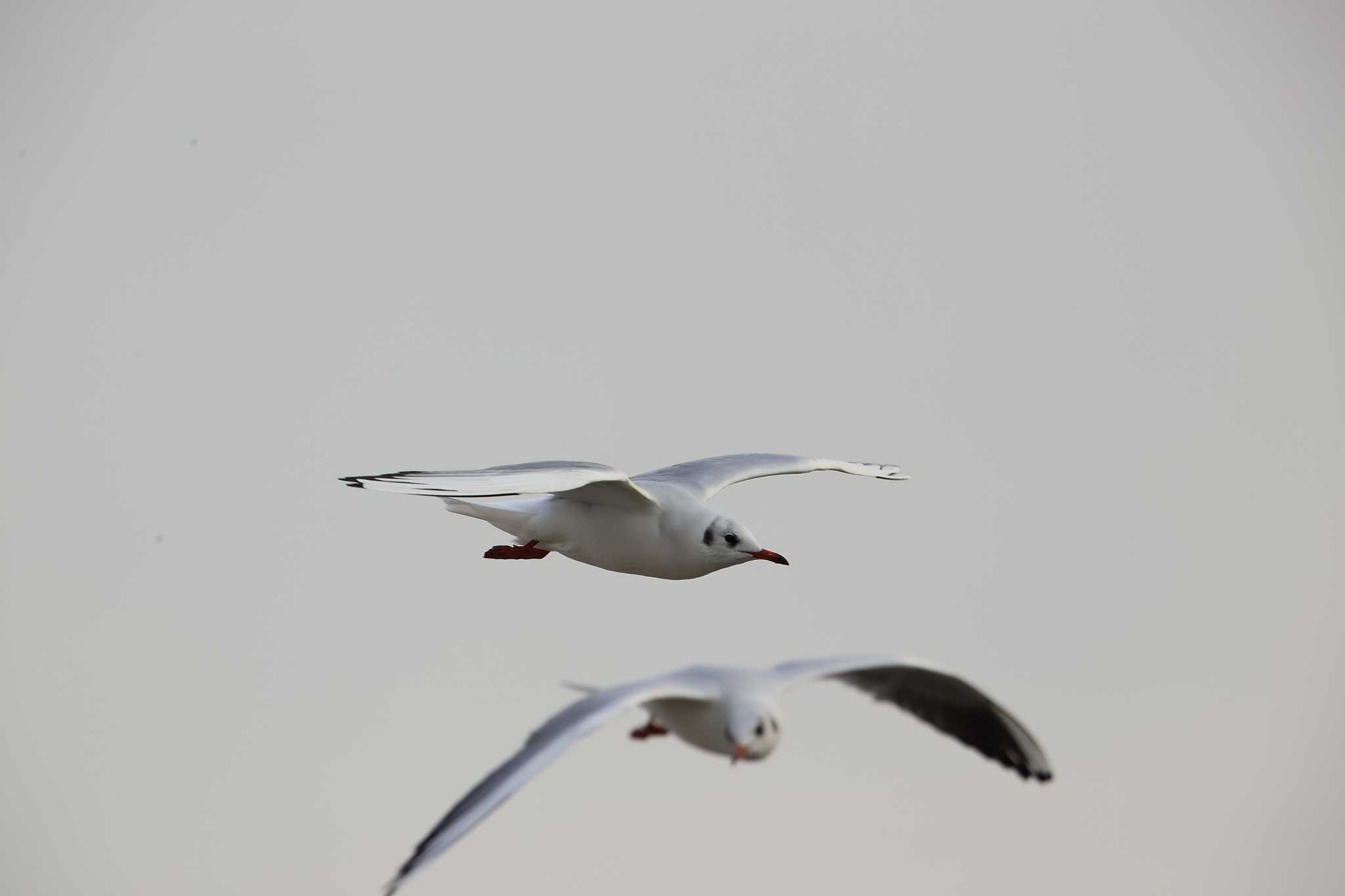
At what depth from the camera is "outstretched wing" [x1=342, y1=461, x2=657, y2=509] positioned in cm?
707

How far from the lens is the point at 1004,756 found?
21.6 ft

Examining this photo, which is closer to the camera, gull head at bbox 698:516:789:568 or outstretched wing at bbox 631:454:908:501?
gull head at bbox 698:516:789:568

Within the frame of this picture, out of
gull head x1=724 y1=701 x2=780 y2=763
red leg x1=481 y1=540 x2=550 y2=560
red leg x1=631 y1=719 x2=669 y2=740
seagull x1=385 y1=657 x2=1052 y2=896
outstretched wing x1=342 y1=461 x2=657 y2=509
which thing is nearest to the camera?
seagull x1=385 y1=657 x2=1052 y2=896

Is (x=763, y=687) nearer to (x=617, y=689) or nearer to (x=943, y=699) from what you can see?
(x=617, y=689)

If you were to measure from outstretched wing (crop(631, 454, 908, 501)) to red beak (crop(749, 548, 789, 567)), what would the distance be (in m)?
0.42

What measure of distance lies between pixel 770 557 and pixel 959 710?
1828 millimetres

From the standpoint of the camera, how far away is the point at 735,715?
5754mm

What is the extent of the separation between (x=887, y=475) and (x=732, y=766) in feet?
14.0

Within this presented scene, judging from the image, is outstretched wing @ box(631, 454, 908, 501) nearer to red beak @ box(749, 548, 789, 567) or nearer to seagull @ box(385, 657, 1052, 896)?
red beak @ box(749, 548, 789, 567)

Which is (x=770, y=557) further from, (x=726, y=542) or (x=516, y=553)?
(x=516, y=553)

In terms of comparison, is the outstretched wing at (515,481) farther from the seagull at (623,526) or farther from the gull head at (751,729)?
the gull head at (751,729)

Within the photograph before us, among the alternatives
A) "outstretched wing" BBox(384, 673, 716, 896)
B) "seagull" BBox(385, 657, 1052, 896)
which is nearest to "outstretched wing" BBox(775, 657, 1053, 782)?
"seagull" BBox(385, 657, 1052, 896)

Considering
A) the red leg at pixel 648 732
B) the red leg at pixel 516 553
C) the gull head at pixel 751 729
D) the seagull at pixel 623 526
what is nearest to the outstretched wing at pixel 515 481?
the seagull at pixel 623 526

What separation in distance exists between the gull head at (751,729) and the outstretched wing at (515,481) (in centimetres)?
163
